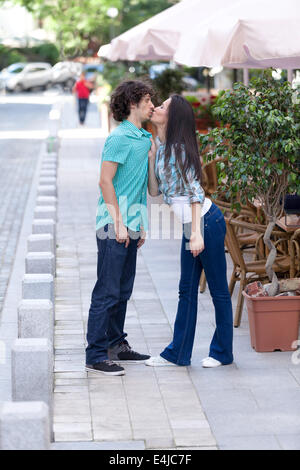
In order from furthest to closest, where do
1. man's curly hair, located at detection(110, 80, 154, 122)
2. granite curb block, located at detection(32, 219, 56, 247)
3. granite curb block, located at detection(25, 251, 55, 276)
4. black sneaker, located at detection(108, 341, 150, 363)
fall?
granite curb block, located at detection(32, 219, 56, 247) < granite curb block, located at detection(25, 251, 55, 276) < black sneaker, located at detection(108, 341, 150, 363) < man's curly hair, located at detection(110, 80, 154, 122)

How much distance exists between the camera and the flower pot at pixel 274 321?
19.5 feet

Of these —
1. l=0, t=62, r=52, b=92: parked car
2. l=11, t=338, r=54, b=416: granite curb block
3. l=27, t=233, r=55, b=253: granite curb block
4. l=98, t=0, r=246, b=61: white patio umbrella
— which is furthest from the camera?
l=0, t=62, r=52, b=92: parked car

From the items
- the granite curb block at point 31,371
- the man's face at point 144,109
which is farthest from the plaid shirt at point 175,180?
the granite curb block at point 31,371

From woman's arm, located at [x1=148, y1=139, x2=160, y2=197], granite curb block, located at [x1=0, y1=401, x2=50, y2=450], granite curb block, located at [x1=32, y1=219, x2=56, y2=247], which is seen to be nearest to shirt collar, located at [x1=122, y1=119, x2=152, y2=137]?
woman's arm, located at [x1=148, y1=139, x2=160, y2=197]

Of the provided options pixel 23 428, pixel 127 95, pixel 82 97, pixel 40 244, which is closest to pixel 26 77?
pixel 82 97

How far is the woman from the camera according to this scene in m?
5.24

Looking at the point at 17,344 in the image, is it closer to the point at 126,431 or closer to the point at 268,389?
the point at 126,431

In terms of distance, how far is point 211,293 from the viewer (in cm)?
559

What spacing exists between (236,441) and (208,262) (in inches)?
52.6

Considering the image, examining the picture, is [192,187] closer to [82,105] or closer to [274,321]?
[274,321]

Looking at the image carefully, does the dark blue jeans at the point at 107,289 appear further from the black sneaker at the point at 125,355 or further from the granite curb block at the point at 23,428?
the granite curb block at the point at 23,428

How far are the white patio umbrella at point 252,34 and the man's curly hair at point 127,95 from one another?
137cm

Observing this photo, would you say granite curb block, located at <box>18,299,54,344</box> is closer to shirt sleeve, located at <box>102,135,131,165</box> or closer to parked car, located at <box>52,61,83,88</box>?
shirt sleeve, located at <box>102,135,131,165</box>

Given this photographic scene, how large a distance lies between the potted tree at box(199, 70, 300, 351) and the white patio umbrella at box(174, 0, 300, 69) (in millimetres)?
380
